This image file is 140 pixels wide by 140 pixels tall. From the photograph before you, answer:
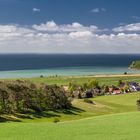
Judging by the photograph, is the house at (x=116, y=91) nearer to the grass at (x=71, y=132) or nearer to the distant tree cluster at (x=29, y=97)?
the distant tree cluster at (x=29, y=97)

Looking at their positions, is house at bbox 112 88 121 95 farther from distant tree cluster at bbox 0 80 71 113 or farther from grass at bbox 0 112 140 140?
grass at bbox 0 112 140 140

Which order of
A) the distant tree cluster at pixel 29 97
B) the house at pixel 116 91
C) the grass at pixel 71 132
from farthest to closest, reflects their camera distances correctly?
the house at pixel 116 91 → the distant tree cluster at pixel 29 97 → the grass at pixel 71 132

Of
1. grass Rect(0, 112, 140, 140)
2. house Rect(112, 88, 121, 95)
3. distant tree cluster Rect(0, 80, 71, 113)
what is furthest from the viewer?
house Rect(112, 88, 121, 95)

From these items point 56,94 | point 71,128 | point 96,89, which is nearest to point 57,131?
point 71,128

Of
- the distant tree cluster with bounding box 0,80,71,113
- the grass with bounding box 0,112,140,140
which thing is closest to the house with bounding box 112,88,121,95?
the distant tree cluster with bounding box 0,80,71,113

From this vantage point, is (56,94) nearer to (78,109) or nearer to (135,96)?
(78,109)

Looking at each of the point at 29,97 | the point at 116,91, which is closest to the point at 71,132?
the point at 29,97

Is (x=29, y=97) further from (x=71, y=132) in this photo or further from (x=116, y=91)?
(x=116, y=91)

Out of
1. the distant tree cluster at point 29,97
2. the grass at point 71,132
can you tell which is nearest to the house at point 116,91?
the distant tree cluster at point 29,97
